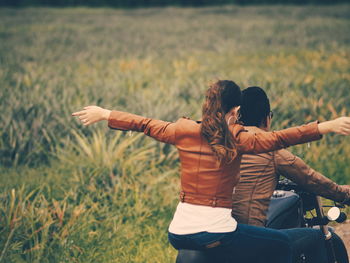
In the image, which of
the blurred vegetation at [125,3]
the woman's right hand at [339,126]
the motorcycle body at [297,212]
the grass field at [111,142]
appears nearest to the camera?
the woman's right hand at [339,126]

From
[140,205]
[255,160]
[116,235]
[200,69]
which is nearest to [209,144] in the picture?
[255,160]

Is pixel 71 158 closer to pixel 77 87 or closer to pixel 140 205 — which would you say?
pixel 140 205

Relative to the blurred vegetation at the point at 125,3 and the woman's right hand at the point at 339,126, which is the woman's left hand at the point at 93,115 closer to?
the woman's right hand at the point at 339,126

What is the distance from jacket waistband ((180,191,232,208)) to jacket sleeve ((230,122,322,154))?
25 cm

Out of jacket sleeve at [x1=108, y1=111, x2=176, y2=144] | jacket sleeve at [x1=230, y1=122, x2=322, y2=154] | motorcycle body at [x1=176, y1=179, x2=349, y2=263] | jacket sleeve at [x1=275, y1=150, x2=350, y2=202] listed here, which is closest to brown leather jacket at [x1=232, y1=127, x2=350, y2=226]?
jacket sleeve at [x1=275, y1=150, x2=350, y2=202]

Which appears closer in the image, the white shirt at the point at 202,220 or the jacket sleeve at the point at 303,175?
the white shirt at the point at 202,220

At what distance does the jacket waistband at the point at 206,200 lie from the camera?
2.90m

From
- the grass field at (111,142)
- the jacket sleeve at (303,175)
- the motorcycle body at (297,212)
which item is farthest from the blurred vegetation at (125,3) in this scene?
the jacket sleeve at (303,175)

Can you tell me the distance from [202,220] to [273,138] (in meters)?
0.51

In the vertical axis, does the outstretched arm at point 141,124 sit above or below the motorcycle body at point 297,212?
above

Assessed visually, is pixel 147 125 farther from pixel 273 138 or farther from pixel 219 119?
pixel 273 138

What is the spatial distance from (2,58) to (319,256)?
1611 centimetres

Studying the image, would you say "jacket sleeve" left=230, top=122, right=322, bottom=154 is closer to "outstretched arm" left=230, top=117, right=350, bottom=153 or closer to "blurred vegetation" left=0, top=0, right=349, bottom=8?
"outstretched arm" left=230, top=117, right=350, bottom=153

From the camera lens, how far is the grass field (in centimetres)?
552
